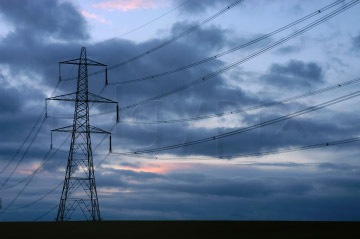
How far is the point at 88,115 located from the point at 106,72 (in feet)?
20.5

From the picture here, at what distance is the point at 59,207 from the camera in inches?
1993

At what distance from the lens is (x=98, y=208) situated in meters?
51.2
